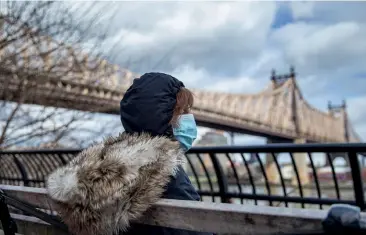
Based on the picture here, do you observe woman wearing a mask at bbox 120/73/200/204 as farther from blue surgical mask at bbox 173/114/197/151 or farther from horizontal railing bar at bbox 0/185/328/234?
horizontal railing bar at bbox 0/185/328/234

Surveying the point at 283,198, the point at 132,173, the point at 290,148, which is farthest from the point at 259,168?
the point at 132,173

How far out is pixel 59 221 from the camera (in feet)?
5.57

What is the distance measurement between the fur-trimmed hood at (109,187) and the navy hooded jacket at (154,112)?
10 centimetres

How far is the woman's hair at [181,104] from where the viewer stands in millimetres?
1596

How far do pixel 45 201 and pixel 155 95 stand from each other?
630 mm

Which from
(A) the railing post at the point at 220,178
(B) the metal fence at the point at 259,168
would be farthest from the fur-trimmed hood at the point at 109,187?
(A) the railing post at the point at 220,178

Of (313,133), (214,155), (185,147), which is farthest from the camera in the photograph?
(313,133)

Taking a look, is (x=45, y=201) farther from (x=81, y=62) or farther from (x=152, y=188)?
(x=81, y=62)

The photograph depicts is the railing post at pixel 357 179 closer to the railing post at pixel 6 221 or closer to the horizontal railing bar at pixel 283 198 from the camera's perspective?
the horizontal railing bar at pixel 283 198

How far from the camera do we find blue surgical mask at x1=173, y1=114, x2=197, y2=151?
5.37ft

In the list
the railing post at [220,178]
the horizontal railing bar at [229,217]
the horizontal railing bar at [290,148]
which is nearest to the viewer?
the horizontal railing bar at [229,217]

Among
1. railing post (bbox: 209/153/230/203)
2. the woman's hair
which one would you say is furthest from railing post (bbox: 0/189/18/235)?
railing post (bbox: 209/153/230/203)

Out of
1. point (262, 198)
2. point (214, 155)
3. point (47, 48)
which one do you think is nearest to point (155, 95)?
point (214, 155)

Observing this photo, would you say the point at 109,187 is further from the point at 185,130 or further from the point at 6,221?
the point at 6,221
